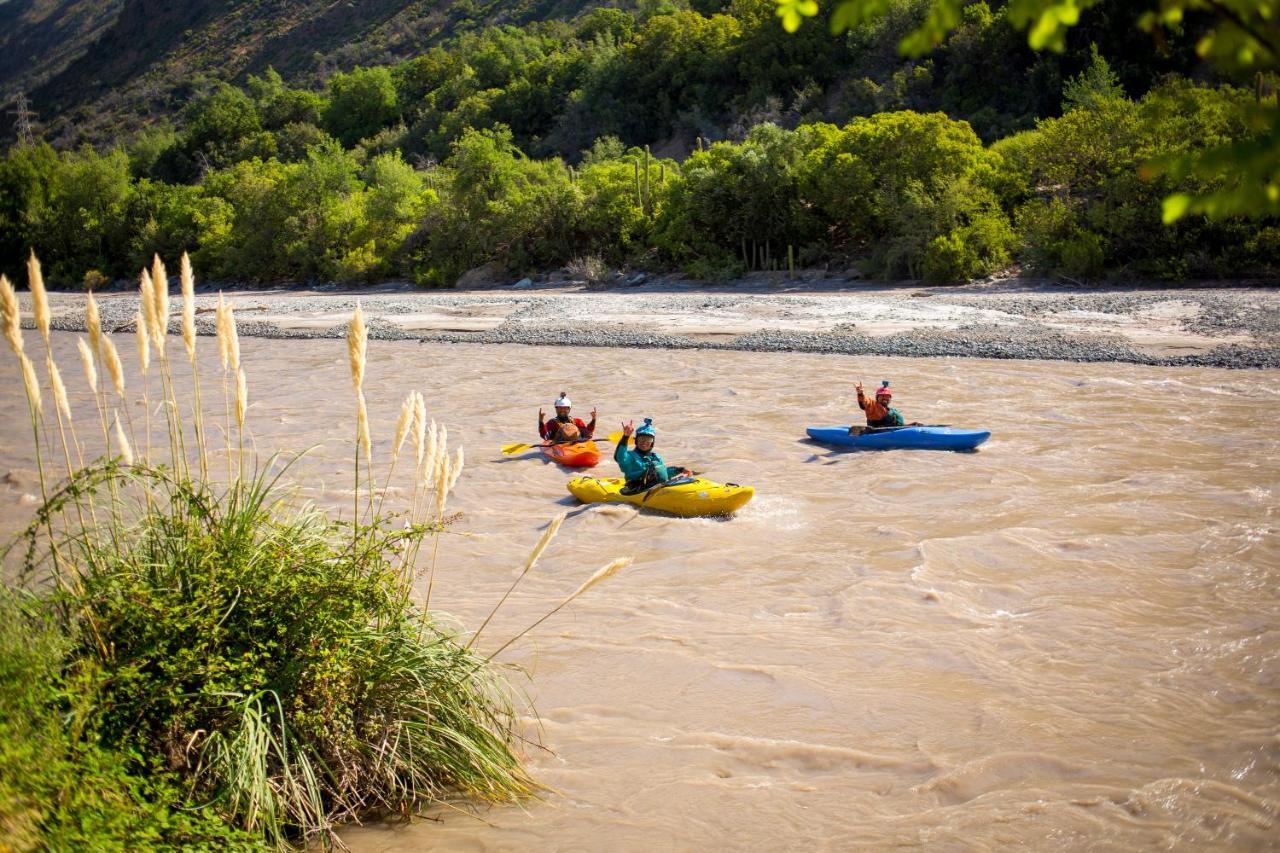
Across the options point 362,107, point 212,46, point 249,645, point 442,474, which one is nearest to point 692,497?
point 442,474

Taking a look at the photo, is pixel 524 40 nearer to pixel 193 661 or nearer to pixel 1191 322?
pixel 1191 322

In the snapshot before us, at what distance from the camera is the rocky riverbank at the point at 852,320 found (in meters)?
16.7

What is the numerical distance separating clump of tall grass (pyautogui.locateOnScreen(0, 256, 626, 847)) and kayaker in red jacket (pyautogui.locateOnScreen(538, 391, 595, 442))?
7103mm

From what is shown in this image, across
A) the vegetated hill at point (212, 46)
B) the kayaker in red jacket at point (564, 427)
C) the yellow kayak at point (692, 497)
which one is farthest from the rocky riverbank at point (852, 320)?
the vegetated hill at point (212, 46)

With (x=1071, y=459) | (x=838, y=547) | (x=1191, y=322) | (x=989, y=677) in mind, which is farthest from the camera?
(x=1191, y=322)

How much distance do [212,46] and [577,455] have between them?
4174 inches

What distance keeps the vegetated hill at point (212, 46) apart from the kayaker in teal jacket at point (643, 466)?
74.1m

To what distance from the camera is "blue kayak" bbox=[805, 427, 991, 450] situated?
11086 millimetres

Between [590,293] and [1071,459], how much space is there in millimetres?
18710

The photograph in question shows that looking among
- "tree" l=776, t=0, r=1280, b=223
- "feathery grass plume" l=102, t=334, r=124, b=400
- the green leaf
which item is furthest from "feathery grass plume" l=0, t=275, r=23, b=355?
the green leaf

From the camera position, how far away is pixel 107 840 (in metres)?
2.84

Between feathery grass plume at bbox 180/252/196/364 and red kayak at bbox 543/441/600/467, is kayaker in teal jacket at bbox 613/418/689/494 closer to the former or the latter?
red kayak at bbox 543/441/600/467

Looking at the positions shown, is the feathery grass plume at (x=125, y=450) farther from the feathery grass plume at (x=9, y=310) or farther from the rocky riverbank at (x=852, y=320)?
the rocky riverbank at (x=852, y=320)

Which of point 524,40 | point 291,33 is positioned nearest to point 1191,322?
point 524,40
